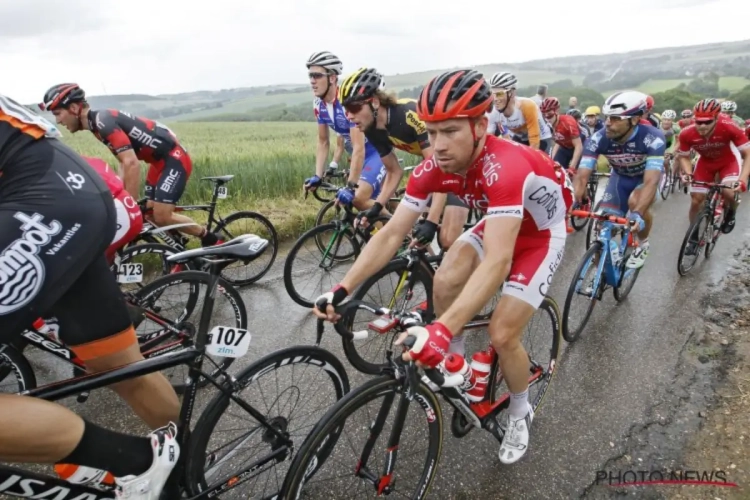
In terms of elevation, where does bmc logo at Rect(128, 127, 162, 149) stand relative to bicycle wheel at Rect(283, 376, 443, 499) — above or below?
above

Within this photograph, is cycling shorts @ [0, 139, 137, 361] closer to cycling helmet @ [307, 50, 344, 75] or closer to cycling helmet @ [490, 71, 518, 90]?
cycling helmet @ [307, 50, 344, 75]

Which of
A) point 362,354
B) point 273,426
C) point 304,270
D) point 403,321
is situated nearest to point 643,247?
point 362,354

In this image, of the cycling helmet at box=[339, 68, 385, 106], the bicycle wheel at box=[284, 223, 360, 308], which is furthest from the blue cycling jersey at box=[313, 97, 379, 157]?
the cycling helmet at box=[339, 68, 385, 106]

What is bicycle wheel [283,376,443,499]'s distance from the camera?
Result: 5.95ft

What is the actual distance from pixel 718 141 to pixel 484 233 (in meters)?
5.66

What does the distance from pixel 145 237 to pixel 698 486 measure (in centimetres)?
463

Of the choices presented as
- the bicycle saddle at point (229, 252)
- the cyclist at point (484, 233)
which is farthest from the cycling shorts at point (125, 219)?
the cyclist at point (484, 233)

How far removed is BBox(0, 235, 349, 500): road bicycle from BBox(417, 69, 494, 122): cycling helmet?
1.01 metres

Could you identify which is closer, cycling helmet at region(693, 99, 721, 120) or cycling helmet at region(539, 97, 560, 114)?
cycling helmet at region(693, 99, 721, 120)

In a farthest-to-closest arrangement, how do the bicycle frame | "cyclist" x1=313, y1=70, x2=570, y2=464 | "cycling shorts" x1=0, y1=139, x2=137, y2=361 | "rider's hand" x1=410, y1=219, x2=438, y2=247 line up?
"rider's hand" x1=410, y1=219, x2=438, y2=247
"cyclist" x1=313, y1=70, x2=570, y2=464
the bicycle frame
"cycling shorts" x1=0, y1=139, x2=137, y2=361

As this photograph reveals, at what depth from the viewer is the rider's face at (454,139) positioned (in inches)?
86.1

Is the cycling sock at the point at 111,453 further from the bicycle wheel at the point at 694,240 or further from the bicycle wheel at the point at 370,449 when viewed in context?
the bicycle wheel at the point at 694,240

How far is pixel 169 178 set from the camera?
488 cm

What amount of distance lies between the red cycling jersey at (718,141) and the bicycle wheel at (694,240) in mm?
955
